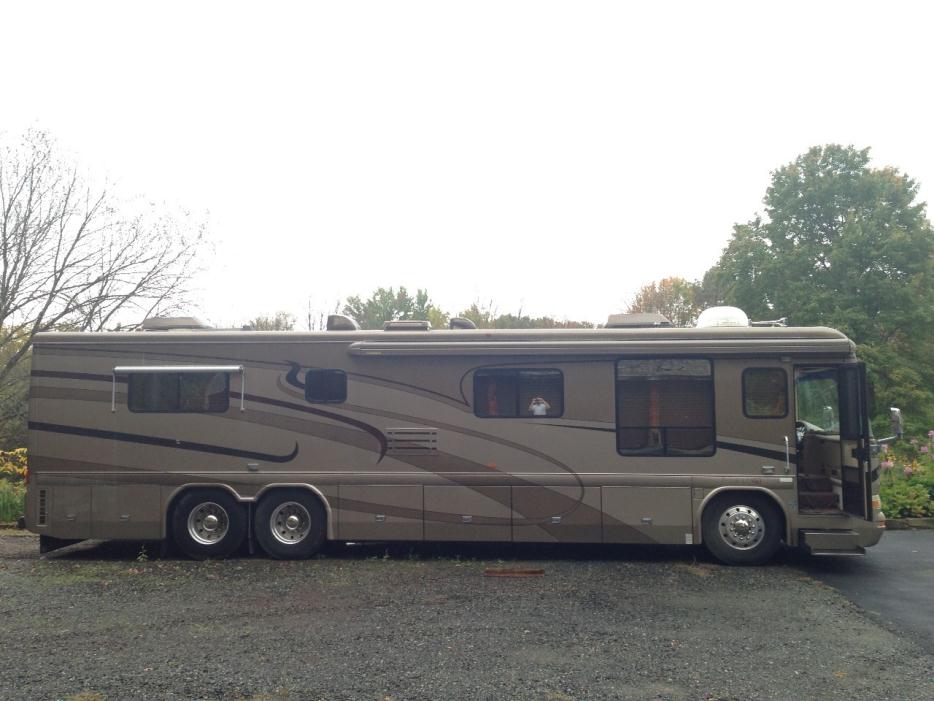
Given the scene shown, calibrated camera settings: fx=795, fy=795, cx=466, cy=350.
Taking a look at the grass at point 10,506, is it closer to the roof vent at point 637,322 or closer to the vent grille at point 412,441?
the vent grille at point 412,441

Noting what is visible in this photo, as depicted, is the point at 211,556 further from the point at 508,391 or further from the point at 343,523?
the point at 508,391

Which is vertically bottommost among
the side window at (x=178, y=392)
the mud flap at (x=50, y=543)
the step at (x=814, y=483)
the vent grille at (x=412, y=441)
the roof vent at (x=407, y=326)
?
the mud flap at (x=50, y=543)

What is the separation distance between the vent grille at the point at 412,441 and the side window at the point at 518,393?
2.12 ft

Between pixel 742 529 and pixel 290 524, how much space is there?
548 cm

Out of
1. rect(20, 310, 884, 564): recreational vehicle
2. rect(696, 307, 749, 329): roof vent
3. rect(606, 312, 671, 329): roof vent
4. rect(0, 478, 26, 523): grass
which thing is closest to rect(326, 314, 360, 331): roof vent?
rect(20, 310, 884, 564): recreational vehicle

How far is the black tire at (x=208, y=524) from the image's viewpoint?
9.91 m

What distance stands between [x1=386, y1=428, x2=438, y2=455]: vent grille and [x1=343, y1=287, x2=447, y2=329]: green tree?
3871cm

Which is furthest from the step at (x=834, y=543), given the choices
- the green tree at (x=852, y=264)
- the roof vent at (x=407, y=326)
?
the green tree at (x=852, y=264)

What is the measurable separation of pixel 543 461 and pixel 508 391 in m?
0.96

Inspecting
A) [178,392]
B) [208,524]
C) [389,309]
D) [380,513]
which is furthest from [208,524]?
[389,309]

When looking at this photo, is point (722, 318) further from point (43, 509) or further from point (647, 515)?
point (43, 509)

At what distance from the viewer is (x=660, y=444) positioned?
9.59 metres

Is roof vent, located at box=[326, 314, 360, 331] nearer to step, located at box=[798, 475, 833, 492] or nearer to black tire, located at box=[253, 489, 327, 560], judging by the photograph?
black tire, located at box=[253, 489, 327, 560]

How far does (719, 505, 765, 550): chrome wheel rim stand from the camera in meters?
9.41
